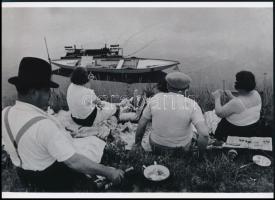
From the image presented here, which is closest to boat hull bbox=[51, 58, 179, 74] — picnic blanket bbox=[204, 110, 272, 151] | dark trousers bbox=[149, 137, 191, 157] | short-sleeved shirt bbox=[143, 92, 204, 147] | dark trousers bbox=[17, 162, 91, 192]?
short-sleeved shirt bbox=[143, 92, 204, 147]

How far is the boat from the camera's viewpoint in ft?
15.9

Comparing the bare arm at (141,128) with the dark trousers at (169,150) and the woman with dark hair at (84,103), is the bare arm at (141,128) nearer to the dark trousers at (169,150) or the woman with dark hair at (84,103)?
the dark trousers at (169,150)

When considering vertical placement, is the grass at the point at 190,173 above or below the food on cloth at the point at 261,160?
below

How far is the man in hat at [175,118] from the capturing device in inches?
156

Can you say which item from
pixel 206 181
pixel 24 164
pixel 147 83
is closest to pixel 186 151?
pixel 206 181

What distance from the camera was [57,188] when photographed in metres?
3.68

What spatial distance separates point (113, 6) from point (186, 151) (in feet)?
7.63

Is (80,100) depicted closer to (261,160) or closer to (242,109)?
(242,109)

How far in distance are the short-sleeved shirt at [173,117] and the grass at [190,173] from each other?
0.25 meters

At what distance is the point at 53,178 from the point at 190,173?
1748 mm

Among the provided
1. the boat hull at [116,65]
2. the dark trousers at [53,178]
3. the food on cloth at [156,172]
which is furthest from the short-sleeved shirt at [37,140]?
the boat hull at [116,65]

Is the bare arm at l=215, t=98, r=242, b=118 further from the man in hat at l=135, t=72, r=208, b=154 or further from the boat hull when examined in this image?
the boat hull

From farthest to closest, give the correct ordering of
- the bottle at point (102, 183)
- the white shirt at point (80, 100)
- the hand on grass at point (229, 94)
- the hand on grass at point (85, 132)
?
the white shirt at point (80, 100), the hand on grass at point (85, 132), the hand on grass at point (229, 94), the bottle at point (102, 183)

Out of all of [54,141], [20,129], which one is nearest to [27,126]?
[20,129]
